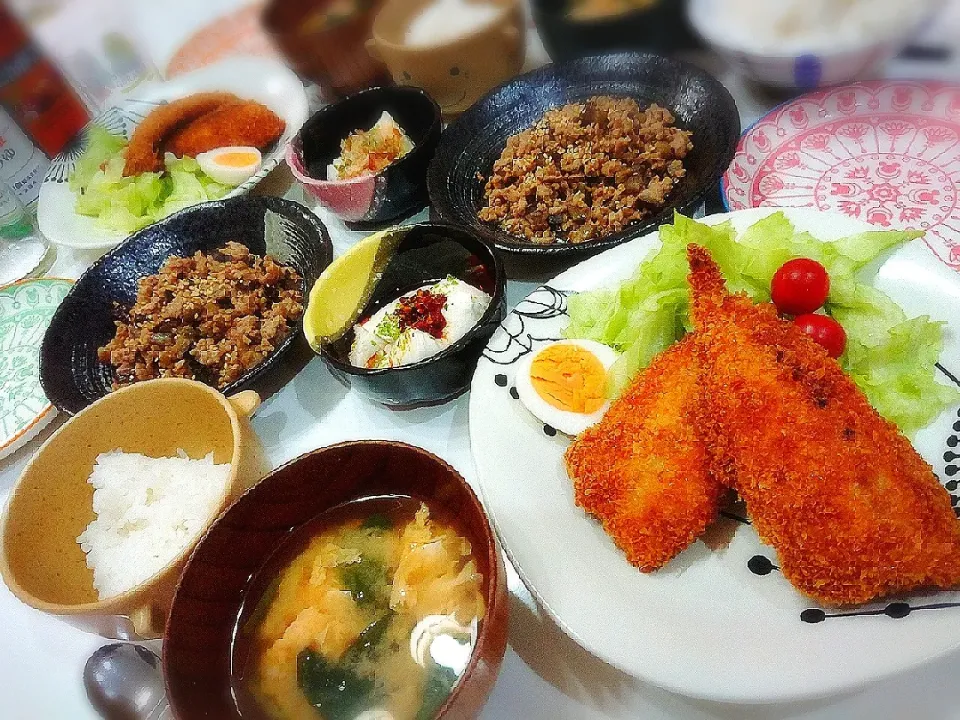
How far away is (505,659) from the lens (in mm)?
1158

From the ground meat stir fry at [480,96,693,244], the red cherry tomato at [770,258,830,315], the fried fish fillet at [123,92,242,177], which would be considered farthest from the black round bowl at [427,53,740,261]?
the fried fish fillet at [123,92,242,177]

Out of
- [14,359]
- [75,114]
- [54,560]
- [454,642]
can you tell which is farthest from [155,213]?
[454,642]

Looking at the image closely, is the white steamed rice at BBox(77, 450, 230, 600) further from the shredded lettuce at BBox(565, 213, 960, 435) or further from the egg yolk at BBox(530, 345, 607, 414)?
the shredded lettuce at BBox(565, 213, 960, 435)

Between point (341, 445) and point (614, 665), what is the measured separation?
22.1 inches

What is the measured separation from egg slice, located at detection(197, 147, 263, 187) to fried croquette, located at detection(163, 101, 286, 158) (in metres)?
0.05

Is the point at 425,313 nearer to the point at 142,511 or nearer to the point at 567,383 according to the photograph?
the point at 567,383

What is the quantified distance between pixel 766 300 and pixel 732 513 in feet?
1.76

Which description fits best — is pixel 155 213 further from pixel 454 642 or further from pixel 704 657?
pixel 704 657

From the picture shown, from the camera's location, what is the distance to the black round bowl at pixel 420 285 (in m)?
1.42

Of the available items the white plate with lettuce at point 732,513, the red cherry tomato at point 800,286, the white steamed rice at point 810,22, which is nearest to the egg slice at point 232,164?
the white plate with lettuce at point 732,513

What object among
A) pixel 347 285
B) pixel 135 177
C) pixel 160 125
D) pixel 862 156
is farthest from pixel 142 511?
pixel 862 156

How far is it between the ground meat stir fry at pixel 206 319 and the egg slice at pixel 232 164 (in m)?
0.43

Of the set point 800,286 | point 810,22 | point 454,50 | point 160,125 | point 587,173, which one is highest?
point 160,125

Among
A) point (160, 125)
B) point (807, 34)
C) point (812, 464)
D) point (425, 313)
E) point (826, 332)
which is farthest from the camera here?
point (160, 125)
